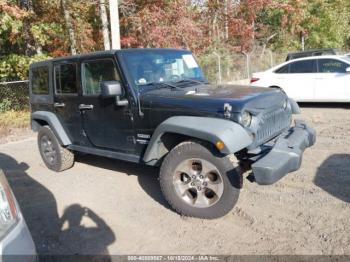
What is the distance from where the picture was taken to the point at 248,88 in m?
4.75

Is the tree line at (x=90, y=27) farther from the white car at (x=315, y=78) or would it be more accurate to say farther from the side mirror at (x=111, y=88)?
the side mirror at (x=111, y=88)

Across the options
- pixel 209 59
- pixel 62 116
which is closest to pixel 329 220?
pixel 62 116

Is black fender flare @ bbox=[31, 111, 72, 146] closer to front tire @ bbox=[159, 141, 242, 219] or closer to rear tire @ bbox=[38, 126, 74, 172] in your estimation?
rear tire @ bbox=[38, 126, 74, 172]

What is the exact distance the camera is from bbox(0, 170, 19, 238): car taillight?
2.47 meters

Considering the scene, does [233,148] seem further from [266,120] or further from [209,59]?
[209,59]

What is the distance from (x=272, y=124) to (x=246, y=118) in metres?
0.61

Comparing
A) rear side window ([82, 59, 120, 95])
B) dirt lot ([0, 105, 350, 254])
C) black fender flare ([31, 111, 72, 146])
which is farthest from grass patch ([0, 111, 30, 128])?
rear side window ([82, 59, 120, 95])

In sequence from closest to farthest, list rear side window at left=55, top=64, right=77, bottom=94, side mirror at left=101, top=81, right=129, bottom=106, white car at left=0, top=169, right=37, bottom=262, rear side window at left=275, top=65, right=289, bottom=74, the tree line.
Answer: white car at left=0, top=169, right=37, bottom=262 → side mirror at left=101, top=81, right=129, bottom=106 → rear side window at left=55, top=64, right=77, bottom=94 → rear side window at left=275, top=65, right=289, bottom=74 → the tree line

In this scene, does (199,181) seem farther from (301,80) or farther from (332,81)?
(301,80)

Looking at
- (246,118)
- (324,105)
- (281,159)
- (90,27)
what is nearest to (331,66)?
(324,105)

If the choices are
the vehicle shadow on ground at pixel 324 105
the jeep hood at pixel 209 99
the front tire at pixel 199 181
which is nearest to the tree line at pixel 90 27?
the vehicle shadow on ground at pixel 324 105

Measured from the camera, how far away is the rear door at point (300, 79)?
1050 centimetres

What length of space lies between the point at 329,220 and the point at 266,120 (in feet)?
4.09

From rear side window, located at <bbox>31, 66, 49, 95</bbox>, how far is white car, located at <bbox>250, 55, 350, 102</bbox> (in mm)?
6777
